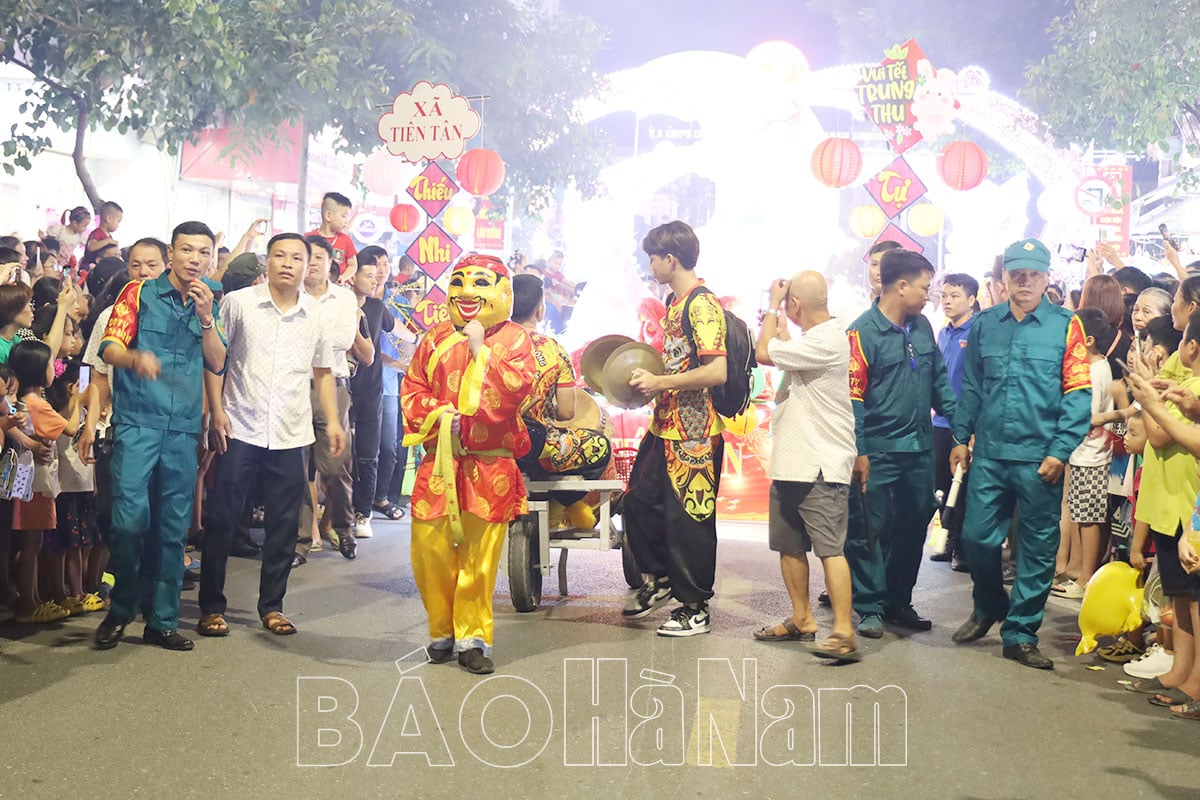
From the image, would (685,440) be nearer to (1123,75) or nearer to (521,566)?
(521,566)

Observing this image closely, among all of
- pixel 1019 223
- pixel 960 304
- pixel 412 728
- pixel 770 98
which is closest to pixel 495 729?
pixel 412 728

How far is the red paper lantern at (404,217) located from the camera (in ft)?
51.2

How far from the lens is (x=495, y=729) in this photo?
4.93 meters

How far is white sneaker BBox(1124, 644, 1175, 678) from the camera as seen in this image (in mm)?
6035

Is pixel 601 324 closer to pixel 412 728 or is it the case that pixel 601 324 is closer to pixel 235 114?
pixel 235 114

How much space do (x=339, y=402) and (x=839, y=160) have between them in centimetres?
952

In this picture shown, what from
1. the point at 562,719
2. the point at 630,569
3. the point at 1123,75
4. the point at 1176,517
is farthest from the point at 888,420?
the point at 1123,75

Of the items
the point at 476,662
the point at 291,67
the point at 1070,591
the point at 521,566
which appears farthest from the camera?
the point at 291,67

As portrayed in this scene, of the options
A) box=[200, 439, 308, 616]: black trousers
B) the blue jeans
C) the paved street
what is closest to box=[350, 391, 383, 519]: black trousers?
the blue jeans

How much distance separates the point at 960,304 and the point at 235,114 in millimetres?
12569

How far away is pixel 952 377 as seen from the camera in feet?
30.0

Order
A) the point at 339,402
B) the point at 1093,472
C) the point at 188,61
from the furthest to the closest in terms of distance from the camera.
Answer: the point at 188,61
the point at 339,402
the point at 1093,472

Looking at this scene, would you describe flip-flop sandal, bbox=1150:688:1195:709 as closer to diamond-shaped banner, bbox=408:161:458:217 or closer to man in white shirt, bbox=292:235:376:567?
man in white shirt, bbox=292:235:376:567

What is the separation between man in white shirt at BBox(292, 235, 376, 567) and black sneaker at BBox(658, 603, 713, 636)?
106 inches
